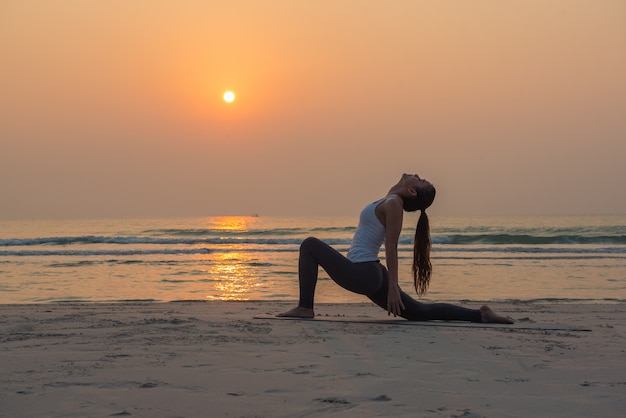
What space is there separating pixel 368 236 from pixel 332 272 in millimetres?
463

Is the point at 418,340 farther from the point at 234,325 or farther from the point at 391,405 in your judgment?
the point at 391,405

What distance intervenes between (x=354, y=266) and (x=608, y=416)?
3.61m

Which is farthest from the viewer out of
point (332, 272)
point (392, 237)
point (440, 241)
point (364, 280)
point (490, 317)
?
point (440, 241)

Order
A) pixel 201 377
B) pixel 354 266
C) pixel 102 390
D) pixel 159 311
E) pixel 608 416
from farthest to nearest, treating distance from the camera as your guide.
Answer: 1. pixel 159 311
2. pixel 354 266
3. pixel 201 377
4. pixel 102 390
5. pixel 608 416

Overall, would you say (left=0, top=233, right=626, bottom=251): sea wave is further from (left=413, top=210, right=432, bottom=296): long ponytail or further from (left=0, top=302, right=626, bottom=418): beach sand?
(left=0, top=302, right=626, bottom=418): beach sand

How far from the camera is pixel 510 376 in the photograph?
440cm

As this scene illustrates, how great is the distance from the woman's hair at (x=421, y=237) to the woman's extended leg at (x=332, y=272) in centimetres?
34

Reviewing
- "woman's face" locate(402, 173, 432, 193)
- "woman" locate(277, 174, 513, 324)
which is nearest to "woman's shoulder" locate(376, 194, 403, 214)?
"woman" locate(277, 174, 513, 324)

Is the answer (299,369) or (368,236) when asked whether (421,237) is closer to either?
(368,236)

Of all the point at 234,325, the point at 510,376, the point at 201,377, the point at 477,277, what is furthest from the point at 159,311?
the point at 477,277

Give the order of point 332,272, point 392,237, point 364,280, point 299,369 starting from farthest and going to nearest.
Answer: point 332,272, point 364,280, point 392,237, point 299,369

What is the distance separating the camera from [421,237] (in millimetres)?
6883

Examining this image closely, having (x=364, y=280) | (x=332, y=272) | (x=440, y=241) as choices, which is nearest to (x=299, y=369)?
(x=364, y=280)

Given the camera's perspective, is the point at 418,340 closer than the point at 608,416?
No
